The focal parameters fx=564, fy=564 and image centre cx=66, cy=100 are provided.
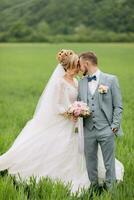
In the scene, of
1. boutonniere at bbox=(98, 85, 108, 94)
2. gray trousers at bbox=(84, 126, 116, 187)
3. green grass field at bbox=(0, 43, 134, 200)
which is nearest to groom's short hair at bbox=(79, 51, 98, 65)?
→ boutonniere at bbox=(98, 85, 108, 94)

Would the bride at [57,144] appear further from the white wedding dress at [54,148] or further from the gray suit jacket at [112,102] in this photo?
the gray suit jacket at [112,102]

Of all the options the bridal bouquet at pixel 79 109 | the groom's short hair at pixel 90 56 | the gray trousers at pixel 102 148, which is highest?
the groom's short hair at pixel 90 56

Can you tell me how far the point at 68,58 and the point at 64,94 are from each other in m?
0.38

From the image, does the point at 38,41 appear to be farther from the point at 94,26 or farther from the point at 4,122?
the point at 4,122

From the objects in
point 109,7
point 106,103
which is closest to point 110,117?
point 106,103

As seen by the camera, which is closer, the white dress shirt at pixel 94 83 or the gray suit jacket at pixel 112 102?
the gray suit jacket at pixel 112 102

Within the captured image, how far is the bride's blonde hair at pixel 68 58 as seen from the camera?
5.85 metres

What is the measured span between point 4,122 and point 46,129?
4.24 metres

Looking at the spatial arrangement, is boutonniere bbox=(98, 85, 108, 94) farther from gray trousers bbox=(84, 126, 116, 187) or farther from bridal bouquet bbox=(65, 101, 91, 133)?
gray trousers bbox=(84, 126, 116, 187)

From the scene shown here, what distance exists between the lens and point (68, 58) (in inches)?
232

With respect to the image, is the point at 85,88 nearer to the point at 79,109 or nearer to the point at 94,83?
the point at 94,83

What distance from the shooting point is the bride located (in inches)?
233

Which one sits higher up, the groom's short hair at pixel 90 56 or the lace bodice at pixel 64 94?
the groom's short hair at pixel 90 56

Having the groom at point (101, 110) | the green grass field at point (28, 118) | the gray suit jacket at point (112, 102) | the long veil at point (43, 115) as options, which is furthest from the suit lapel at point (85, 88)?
the green grass field at point (28, 118)
